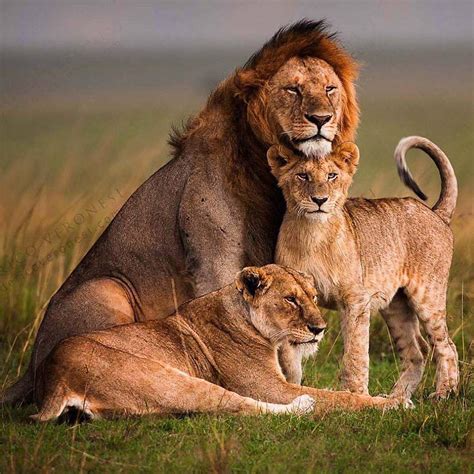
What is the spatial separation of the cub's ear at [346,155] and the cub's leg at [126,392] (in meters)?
1.33

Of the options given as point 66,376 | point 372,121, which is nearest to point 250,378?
point 66,376

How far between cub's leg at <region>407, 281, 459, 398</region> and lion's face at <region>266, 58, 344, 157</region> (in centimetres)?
101

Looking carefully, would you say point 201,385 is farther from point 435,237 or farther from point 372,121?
point 372,121

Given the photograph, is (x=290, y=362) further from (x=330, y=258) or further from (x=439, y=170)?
(x=439, y=170)

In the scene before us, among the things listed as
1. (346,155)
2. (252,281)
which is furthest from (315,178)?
(252,281)

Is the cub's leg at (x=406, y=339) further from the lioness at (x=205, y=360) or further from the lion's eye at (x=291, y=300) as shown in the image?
the lion's eye at (x=291, y=300)

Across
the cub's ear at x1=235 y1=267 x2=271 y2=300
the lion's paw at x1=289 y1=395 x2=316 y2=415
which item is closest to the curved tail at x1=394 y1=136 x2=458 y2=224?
the cub's ear at x1=235 y1=267 x2=271 y2=300

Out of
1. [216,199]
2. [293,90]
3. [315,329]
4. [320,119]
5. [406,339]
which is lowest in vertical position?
[406,339]

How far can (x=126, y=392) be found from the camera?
6438 millimetres

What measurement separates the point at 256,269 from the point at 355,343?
700mm

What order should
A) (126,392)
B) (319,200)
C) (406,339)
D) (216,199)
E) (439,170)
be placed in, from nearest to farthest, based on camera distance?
1. (126,392)
2. (319,200)
3. (216,199)
4. (406,339)
5. (439,170)

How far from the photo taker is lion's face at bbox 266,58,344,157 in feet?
23.3

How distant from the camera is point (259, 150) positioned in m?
7.48

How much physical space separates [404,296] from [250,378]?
1399 mm
